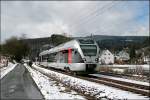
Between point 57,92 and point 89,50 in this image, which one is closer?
point 57,92

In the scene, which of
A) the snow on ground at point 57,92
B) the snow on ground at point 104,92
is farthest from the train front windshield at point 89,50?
the snow on ground at point 57,92

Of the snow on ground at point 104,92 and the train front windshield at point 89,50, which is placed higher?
the train front windshield at point 89,50

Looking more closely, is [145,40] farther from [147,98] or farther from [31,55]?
[147,98]

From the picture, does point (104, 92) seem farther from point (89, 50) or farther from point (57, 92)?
point (89, 50)

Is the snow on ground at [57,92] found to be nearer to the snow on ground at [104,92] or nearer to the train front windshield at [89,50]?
the snow on ground at [104,92]

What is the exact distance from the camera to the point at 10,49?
100062mm

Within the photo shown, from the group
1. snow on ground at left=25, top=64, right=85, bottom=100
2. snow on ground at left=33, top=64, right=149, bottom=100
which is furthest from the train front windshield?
snow on ground at left=25, top=64, right=85, bottom=100

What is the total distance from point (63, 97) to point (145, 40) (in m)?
142

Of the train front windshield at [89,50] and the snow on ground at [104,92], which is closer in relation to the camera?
the snow on ground at [104,92]

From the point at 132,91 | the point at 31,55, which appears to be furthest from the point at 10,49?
the point at 132,91

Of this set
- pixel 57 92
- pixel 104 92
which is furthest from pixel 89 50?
pixel 57 92

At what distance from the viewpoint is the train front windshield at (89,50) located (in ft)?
87.7

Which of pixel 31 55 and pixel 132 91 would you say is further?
pixel 31 55

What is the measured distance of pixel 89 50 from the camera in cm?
2686
